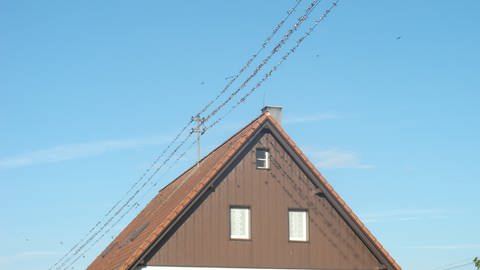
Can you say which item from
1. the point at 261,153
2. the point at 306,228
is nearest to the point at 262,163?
the point at 261,153

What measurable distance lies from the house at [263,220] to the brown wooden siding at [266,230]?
0.12ft

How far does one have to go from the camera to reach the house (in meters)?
28.3

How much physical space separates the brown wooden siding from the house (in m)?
0.04

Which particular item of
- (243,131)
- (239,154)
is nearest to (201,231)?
(239,154)

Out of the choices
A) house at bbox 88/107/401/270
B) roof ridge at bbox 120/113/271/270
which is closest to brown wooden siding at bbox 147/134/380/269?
house at bbox 88/107/401/270

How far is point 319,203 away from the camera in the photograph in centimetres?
3053

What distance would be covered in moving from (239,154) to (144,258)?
5.55 m

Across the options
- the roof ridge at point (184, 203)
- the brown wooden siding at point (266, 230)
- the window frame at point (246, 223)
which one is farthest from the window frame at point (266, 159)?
the window frame at point (246, 223)

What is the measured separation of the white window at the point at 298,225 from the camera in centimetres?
3009

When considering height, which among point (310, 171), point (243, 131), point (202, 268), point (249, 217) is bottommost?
point (202, 268)

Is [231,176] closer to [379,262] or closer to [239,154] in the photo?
[239,154]

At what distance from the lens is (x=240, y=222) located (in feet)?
96.6

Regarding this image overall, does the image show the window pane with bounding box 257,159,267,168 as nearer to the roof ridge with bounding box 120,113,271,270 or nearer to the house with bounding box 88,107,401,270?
the house with bounding box 88,107,401,270

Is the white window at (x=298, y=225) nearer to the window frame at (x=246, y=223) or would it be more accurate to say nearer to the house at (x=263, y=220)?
the house at (x=263, y=220)
